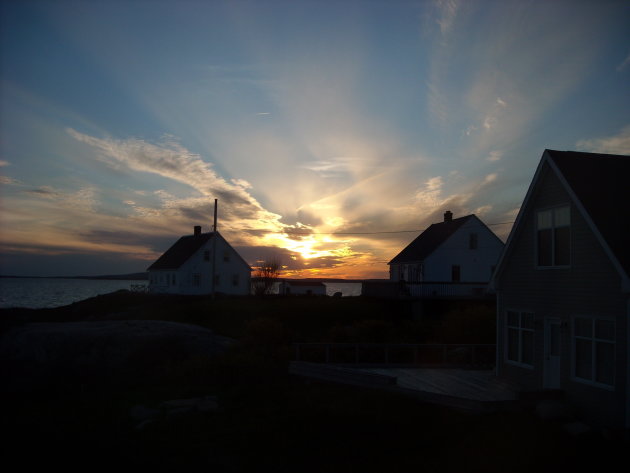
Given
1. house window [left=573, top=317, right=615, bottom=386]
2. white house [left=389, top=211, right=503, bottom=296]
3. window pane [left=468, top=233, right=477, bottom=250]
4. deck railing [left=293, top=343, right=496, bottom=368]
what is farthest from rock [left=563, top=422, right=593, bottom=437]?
window pane [left=468, top=233, right=477, bottom=250]

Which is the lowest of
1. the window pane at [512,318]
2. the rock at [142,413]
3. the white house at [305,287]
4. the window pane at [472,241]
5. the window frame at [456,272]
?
the rock at [142,413]


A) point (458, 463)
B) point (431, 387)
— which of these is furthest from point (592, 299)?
point (458, 463)

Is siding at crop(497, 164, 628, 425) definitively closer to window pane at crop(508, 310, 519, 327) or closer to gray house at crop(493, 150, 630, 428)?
gray house at crop(493, 150, 630, 428)

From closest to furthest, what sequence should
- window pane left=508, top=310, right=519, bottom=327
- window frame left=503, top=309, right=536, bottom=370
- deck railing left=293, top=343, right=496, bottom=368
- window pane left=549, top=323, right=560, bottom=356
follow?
window pane left=549, top=323, right=560, bottom=356
window frame left=503, top=309, right=536, bottom=370
window pane left=508, top=310, right=519, bottom=327
deck railing left=293, top=343, right=496, bottom=368

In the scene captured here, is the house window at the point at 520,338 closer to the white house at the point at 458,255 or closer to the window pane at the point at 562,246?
the window pane at the point at 562,246

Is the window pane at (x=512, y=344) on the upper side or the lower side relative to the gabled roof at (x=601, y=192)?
lower

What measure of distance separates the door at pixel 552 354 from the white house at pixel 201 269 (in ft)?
152

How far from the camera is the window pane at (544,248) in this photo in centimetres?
1631

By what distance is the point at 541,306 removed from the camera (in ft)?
53.6

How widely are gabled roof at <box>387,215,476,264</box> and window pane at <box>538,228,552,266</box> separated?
29917 mm

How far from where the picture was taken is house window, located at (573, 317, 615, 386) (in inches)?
532

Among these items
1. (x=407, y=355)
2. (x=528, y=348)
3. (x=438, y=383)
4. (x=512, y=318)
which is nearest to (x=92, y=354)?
(x=438, y=383)

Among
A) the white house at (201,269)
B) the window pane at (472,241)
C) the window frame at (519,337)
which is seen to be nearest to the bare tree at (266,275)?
the white house at (201,269)

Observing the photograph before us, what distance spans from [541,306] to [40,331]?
1967cm
